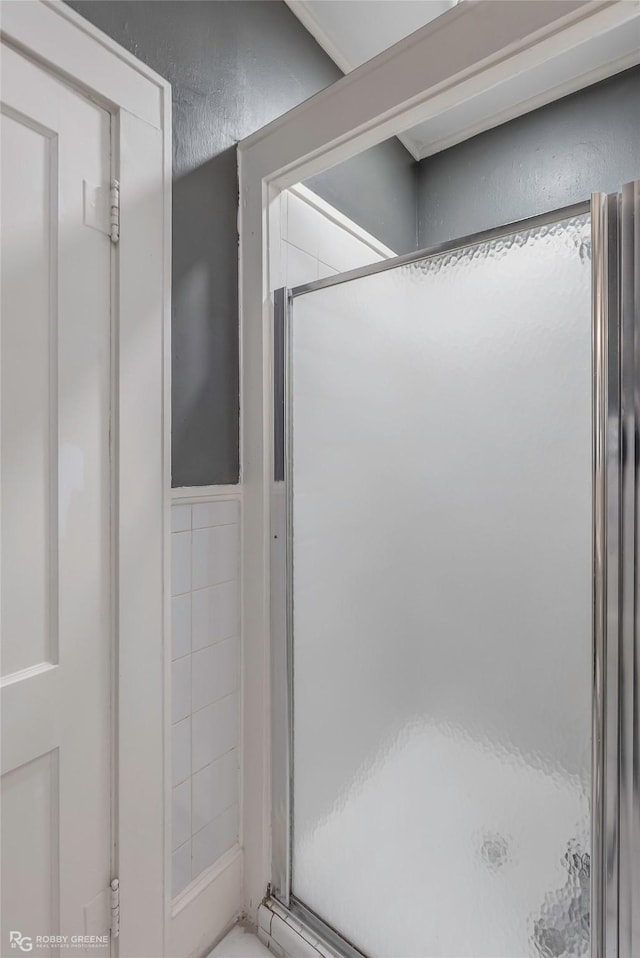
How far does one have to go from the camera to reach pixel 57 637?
0.90 m

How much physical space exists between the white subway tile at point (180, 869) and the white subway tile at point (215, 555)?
1.85 ft

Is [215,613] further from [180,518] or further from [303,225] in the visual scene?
[303,225]

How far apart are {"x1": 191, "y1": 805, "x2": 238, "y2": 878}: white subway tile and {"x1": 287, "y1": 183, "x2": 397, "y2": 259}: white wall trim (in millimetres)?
1573

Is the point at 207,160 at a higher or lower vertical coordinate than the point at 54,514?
higher

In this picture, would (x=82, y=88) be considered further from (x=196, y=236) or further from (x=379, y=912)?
(x=379, y=912)

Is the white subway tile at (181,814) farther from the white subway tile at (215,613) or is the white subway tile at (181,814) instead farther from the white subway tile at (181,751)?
the white subway tile at (215,613)

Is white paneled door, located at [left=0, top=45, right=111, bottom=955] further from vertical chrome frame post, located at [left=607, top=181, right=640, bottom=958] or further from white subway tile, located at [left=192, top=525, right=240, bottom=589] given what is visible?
vertical chrome frame post, located at [left=607, top=181, right=640, bottom=958]

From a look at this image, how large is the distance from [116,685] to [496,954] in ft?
2.80

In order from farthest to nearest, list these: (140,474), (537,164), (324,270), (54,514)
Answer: (537,164)
(324,270)
(140,474)
(54,514)

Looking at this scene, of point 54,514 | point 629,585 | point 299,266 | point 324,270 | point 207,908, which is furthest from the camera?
point 324,270

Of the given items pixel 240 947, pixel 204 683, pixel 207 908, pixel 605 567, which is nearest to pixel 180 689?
pixel 204 683

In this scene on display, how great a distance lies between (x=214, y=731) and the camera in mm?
1203

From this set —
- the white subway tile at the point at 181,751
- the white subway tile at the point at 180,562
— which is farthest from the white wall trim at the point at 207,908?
the white subway tile at the point at 180,562

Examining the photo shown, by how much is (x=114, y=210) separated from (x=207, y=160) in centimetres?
34
